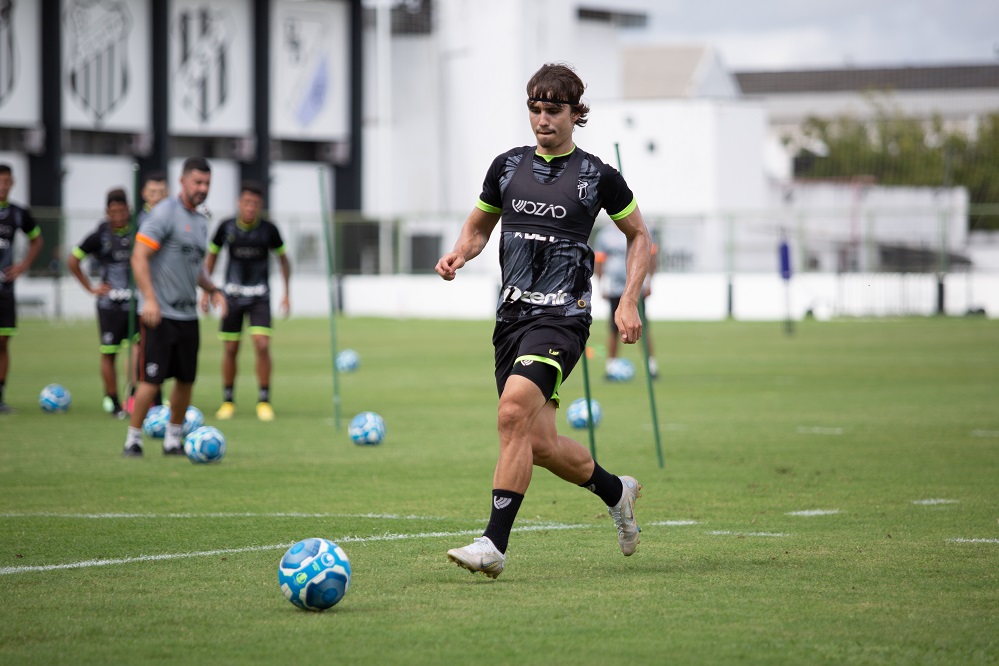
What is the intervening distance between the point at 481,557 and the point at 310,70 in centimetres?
5249

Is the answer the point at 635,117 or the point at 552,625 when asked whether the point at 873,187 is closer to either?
the point at 635,117

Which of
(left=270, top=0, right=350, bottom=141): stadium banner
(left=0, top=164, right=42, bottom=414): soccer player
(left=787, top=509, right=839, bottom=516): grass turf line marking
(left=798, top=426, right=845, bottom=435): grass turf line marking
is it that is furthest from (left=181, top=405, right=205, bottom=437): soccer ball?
(left=270, top=0, right=350, bottom=141): stadium banner

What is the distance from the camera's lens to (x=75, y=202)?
52.4 meters

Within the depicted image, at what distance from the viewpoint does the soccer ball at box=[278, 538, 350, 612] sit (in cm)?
620

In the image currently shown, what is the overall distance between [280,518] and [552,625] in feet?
11.3

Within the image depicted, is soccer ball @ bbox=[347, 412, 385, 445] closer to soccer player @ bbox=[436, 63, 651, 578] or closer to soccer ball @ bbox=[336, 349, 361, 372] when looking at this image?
soccer player @ bbox=[436, 63, 651, 578]

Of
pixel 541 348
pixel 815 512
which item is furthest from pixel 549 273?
pixel 815 512

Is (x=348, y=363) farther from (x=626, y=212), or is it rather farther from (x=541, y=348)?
(x=541, y=348)

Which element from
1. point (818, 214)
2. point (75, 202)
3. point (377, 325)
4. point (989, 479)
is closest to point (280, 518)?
point (989, 479)

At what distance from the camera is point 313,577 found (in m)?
6.20

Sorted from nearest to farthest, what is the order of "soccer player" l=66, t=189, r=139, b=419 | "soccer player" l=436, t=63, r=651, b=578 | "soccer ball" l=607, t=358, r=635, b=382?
"soccer player" l=436, t=63, r=651, b=578 → "soccer player" l=66, t=189, r=139, b=419 → "soccer ball" l=607, t=358, r=635, b=382

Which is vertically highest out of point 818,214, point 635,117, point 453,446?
point 635,117

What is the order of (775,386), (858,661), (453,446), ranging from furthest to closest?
(775,386)
(453,446)
(858,661)

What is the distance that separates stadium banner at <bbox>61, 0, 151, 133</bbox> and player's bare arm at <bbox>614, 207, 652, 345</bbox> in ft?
154
